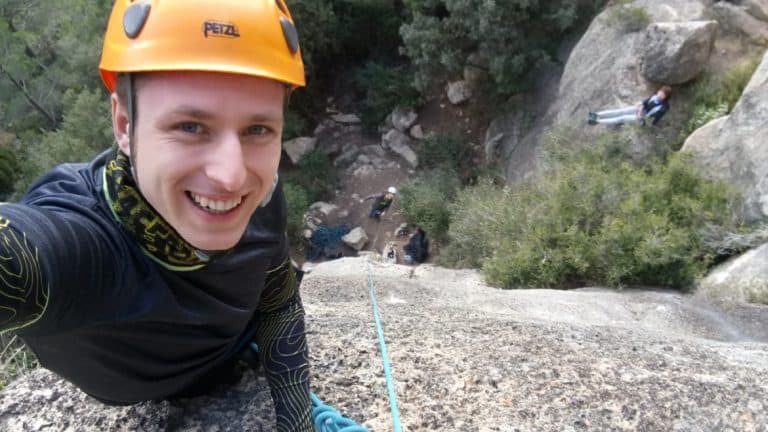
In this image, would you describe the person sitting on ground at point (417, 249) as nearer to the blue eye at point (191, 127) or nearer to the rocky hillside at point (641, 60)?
the rocky hillside at point (641, 60)

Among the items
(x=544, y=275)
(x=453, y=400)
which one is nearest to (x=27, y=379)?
(x=453, y=400)

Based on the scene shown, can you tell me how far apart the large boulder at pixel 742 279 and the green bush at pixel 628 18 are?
22.6 ft

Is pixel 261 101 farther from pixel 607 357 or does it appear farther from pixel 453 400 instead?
pixel 607 357

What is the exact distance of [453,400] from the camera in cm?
213

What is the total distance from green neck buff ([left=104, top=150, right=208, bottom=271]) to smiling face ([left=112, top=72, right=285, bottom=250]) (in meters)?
0.03

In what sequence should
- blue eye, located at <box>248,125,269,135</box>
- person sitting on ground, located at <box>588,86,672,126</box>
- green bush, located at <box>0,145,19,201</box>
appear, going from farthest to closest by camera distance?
1. green bush, located at <box>0,145,19,201</box>
2. person sitting on ground, located at <box>588,86,672,126</box>
3. blue eye, located at <box>248,125,269,135</box>

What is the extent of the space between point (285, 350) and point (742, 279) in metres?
6.08

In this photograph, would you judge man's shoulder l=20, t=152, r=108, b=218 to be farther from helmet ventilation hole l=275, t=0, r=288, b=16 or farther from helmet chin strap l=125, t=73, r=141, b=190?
helmet ventilation hole l=275, t=0, r=288, b=16

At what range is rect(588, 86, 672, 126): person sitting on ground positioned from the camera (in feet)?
32.2

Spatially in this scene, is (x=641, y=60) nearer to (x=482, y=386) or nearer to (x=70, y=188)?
(x=482, y=386)

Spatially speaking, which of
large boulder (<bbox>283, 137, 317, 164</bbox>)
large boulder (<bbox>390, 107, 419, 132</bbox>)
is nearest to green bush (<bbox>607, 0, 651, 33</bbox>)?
large boulder (<bbox>390, 107, 419, 132</bbox>)

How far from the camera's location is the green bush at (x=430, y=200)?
1287cm

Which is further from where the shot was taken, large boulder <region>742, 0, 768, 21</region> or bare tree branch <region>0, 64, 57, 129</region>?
bare tree branch <region>0, 64, 57, 129</region>

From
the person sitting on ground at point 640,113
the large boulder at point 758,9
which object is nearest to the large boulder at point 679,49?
the person sitting on ground at point 640,113
